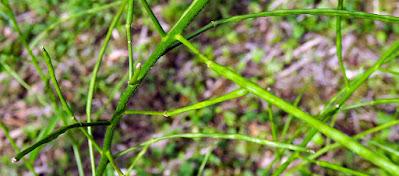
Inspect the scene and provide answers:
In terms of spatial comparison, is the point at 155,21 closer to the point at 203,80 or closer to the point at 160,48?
the point at 160,48

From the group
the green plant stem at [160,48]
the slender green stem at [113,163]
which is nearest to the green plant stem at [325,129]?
the green plant stem at [160,48]

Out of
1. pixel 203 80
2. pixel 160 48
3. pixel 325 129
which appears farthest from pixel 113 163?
pixel 203 80

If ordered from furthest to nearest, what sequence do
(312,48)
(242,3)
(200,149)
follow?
(242,3) → (312,48) → (200,149)

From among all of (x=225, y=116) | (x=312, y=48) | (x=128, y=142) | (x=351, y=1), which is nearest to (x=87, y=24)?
(x=128, y=142)

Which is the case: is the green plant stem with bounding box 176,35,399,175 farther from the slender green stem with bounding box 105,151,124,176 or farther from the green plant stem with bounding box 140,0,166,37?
the slender green stem with bounding box 105,151,124,176

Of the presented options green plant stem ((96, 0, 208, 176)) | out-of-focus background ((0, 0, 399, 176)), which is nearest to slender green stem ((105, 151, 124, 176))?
green plant stem ((96, 0, 208, 176))

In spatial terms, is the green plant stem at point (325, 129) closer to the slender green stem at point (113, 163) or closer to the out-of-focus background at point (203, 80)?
the slender green stem at point (113, 163)

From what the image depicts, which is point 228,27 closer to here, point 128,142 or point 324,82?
point 324,82

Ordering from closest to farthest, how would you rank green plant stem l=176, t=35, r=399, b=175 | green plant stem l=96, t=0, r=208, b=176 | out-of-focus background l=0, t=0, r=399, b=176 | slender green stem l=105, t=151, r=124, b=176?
green plant stem l=176, t=35, r=399, b=175 < green plant stem l=96, t=0, r=208, b=176 < slender green stem l=105, t=151, r=124, b=176 < out-of-focus background l=0, t=0, r=399, b=176

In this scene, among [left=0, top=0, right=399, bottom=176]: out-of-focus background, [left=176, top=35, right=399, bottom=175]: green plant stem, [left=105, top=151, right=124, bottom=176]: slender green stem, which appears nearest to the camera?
[left=176, top=35, right=399, bottom=175]: green plant stem
